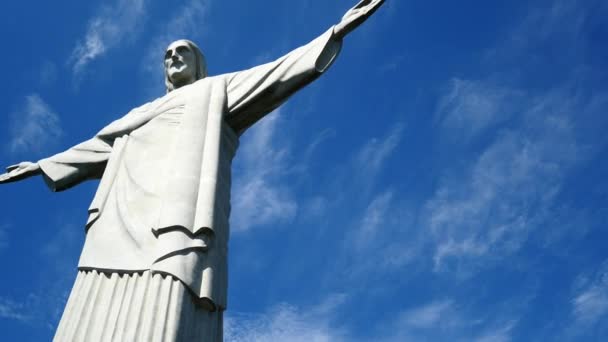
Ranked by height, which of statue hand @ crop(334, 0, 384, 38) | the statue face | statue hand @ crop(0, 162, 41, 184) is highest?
the statue face

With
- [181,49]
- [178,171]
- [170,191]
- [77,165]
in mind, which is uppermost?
[181,49]

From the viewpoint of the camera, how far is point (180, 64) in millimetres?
11320

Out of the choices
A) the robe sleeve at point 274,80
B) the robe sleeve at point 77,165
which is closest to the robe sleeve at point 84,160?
the robe sleeve at point 77,165

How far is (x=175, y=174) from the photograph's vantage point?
28.2 ft

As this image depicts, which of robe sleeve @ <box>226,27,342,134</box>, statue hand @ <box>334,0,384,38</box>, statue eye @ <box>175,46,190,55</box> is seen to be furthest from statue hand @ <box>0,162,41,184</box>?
statue hand @ <box>334,0,384,38</box>

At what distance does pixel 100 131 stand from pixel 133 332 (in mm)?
4662

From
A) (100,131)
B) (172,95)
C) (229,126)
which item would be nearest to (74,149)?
(100,131)

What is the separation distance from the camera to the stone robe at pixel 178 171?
7.77m

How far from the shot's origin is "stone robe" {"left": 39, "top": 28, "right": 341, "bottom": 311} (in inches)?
306

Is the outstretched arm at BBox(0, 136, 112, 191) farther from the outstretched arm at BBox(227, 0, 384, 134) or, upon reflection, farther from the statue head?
the outstretched arm at BBox(227, 0, 384, 134)

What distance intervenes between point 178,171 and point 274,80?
212 cm

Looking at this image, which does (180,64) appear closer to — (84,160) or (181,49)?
(181,49)

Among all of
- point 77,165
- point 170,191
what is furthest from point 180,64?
point 170,191

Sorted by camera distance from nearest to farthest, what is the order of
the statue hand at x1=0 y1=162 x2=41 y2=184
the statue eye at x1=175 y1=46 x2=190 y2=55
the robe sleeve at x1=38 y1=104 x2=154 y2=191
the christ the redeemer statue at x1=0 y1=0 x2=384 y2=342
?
the christ the redeemer statue at x1=0 y1=0 x2=384 y2=342
the robe sleeve at x1=38 y1=104 x2=154 y2=191
the statue hand at x1=0 y1=162 x2=41 y2=184
the statue eye at x1=175 y1=46 x2=190 y2=55
